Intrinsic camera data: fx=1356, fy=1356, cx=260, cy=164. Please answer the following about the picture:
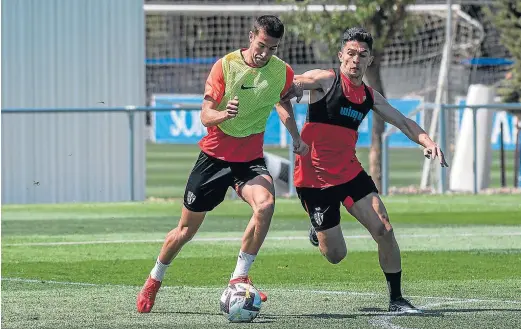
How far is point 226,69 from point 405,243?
6082 mm

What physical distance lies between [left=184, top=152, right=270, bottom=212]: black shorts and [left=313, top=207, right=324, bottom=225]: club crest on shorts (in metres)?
0.84

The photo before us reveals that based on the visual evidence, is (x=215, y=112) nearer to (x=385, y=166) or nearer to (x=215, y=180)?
(x=215, y=180)

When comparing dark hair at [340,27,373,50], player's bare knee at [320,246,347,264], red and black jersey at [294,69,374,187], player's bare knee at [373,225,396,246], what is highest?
dark hair at [340,27,373,50]

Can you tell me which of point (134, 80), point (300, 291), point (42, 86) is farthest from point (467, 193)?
point (300, 291)

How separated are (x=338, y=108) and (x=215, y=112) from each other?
4.02ft

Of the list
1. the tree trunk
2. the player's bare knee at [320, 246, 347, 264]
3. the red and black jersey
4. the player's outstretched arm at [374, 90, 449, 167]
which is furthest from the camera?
the tree trunk

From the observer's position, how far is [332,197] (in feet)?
33.6

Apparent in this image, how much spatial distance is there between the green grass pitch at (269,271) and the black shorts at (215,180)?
2.54 feet

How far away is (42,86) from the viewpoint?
23359mm

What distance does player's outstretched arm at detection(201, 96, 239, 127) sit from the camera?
352 inches

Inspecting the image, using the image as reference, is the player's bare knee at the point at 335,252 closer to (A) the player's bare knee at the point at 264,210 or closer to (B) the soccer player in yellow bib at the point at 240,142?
(B) the soccer player in yellow bib at the point at 240,142

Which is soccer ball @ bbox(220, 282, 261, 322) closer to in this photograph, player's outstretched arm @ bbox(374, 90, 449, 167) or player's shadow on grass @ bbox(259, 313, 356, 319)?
player's shadow on grass @ bbox(259, 313, 356, 319)

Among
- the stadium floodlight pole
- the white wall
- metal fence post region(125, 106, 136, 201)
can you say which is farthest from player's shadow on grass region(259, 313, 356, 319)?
the stadium floodlight pole

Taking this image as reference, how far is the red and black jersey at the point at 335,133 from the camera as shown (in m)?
10.1
